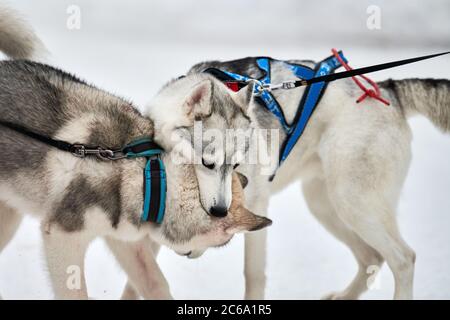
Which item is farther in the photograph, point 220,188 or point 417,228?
point 417,228

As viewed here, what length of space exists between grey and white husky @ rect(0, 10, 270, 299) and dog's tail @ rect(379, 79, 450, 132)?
1.50 metres

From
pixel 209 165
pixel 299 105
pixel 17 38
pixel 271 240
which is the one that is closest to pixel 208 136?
pixel 209 165

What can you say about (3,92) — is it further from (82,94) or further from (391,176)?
(391,176)

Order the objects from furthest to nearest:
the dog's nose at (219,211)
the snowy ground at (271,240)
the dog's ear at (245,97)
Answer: the snowy ground at (271,240), the dog's ear at (245,97), the dog's nose at (219,211)

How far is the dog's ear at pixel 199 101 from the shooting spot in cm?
259

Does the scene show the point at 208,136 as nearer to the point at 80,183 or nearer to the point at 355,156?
the point at 80,183

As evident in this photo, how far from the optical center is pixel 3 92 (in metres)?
2.79

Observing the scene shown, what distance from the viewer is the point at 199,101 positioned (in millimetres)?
2625

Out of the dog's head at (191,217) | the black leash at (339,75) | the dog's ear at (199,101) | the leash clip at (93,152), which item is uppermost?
the black leash at (339,75)

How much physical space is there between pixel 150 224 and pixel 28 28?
135 centimetres

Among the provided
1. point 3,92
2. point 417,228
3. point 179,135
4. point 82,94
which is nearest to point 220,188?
point 179,135

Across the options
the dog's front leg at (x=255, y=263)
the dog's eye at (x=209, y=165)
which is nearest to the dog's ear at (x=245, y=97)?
the dog's eye at (x=209, y=165)

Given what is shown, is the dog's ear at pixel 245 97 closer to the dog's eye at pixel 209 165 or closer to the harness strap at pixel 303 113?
the dog's eye at pixel 209 165

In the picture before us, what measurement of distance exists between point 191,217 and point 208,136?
1.14 ft
